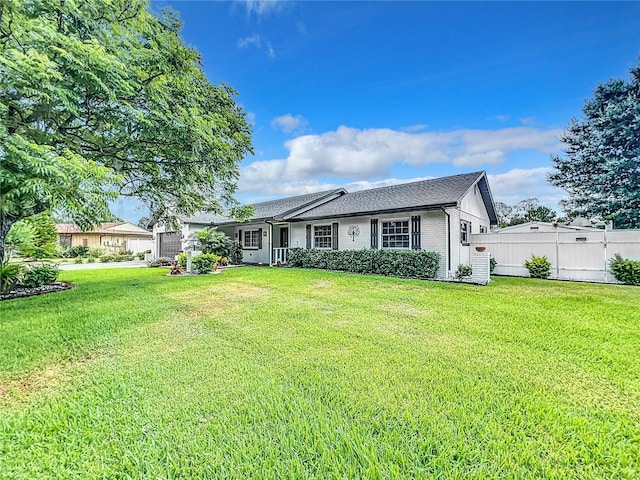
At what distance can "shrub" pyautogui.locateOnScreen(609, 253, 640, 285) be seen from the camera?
32.2 feet

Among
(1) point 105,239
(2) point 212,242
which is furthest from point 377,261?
(1) point 105,239

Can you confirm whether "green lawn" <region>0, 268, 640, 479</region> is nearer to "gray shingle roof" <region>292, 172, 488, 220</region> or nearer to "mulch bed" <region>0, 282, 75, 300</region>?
"mulch bed" <region>0, 282, 75, 300</region>

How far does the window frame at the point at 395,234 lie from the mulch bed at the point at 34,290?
12219mm

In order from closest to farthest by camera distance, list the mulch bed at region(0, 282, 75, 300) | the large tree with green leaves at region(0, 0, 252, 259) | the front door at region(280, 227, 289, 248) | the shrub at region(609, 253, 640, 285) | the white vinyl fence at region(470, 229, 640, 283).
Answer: the large tree with green leaves at region(0, 0, 252, 259), the mulch bed at region(0, 282, 75, 300), the shrub at region(609, 253, 640, 285), the white vinyl fence at region(470, 229, 640, 283), the front door at region(280, 227, 289, 248)

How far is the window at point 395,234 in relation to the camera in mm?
12555

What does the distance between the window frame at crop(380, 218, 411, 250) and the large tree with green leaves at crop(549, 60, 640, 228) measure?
599 inches

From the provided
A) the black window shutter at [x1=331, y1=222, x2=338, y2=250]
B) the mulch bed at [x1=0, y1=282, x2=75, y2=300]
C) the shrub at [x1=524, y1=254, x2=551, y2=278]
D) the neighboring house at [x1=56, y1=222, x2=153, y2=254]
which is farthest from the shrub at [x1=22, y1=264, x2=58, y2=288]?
the neighboring house at [x1=56, y1=222, x2=153, y2=254]

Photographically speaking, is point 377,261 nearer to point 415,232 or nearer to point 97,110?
point 415,232

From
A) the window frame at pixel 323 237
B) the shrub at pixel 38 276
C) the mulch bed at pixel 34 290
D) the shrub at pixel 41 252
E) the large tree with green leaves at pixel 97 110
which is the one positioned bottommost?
the mulch bed at pixel 34 290

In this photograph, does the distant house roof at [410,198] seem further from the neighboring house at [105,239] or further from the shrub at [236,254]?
the neighboring house at [105,239]

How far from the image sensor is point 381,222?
43.5 ft

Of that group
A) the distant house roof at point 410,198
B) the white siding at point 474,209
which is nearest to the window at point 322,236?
the distant house roof at point 410,198

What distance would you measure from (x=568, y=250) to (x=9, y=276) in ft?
64.8

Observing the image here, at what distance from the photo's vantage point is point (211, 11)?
946 cm
